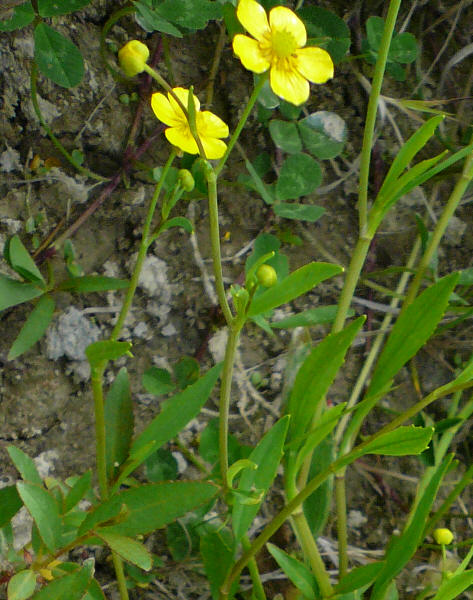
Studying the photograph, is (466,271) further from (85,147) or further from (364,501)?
(85,147)

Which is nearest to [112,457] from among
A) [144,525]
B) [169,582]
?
[144,525]

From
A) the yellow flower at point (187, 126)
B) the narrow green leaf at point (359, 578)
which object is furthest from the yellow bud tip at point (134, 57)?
the narrow green leaf at point (359, 578)

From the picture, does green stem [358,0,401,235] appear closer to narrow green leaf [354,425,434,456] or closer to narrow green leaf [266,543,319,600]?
narrow green leaf [354,425,434,456]

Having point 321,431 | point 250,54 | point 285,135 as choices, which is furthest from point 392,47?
point 321,431

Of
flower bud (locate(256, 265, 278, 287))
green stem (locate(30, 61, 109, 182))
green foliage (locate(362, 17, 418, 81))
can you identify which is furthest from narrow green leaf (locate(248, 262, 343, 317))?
green foliage (locate(362, 17, 418, 81))

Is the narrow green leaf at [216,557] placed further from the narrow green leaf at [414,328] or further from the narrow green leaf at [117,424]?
the narrow green leaf at [414,328]

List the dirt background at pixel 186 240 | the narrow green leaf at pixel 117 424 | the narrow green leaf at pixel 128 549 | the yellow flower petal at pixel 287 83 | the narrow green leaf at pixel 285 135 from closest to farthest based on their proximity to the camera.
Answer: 1. the narrow green leaf at pixel 128 549
2. the yellow flower petal at pixel 287 83
3. the narrow green leaf at pixel 117 424
4. the dirt background at pixel 186 240
5. the narrow green leaf at pixel 285 135

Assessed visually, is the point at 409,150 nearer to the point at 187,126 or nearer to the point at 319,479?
the point at 187,126

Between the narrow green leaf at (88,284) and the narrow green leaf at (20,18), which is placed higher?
the narrow green leaf at (20,18)
